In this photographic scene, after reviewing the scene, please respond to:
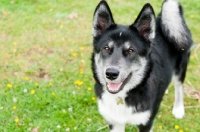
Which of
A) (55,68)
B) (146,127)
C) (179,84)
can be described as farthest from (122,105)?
(55,68)

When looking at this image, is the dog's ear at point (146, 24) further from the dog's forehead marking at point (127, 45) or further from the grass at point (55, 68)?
the grass at point (55, 68)

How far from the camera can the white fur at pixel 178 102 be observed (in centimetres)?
459

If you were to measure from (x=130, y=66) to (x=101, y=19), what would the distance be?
64 centimetres

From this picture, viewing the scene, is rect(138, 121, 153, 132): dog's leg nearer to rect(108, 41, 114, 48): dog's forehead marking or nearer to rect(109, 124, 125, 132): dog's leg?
rect(109, 124, 125, 132): dog's leg

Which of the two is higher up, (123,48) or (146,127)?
(123,48)

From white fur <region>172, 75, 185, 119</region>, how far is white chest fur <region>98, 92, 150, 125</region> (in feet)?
3.99

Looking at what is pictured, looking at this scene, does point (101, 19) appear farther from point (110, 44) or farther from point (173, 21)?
point (173, 21)

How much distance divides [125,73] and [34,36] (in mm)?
3645

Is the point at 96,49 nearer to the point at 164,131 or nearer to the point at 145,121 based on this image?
the point at 145,121

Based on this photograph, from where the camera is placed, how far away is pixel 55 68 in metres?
5.53

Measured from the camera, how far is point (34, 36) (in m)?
6.46

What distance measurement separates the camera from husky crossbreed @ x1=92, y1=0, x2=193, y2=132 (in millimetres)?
3324

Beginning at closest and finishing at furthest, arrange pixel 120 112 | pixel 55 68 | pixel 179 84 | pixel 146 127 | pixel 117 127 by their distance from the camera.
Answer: pixel 120 112 < pixel 146 127 < pixel 117 127 < pixel 179 84 < pixel 55 68

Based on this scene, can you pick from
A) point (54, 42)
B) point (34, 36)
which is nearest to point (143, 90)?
point (54, 42)
